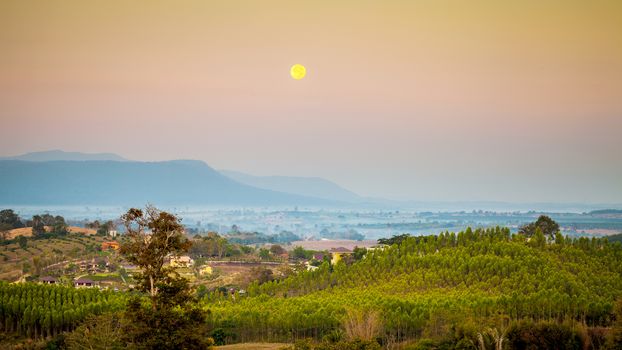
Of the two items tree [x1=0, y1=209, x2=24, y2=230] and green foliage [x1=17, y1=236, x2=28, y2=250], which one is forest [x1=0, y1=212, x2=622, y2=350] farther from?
tree [x1=0, y1=209, x2=24, y2=230]

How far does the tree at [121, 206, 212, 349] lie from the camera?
94.5 feet

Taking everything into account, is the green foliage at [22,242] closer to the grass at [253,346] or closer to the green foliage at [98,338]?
the grass at [253,346]

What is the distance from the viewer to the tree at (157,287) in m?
28.8

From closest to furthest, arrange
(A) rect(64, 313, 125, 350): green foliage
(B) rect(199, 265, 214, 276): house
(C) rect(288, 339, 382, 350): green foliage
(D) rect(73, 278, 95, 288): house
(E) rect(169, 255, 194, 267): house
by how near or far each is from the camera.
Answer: (E) rect(169, 255, 194, 267): house
(C) rect(288, 339, 382, 350): green foliage
(A) rect(64, 313, 125, 350): green foliage
(D) rect(73, 278, 95, 288): house
(B) rect(199, 265, 214, 276): house

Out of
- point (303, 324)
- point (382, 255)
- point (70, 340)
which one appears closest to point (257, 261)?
point (382, 255)

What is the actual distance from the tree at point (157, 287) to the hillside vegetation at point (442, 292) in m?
17.0

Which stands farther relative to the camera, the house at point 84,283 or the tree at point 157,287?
the house at point 84,283

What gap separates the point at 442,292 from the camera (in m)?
55.1

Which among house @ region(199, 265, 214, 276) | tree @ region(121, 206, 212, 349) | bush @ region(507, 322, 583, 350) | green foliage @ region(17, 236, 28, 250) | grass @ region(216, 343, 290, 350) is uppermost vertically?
tree @ region(121, 206, 212, 349)

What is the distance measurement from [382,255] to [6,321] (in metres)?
32.3

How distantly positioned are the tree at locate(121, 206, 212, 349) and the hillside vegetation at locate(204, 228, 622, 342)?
1703cm

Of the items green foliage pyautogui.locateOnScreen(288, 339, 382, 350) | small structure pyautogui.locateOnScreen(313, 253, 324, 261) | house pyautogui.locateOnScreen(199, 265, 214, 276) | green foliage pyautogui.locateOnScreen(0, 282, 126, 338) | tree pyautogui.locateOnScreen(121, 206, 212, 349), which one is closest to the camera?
tree pyautogui.locateOnScreen(121, 206, 212, 349)

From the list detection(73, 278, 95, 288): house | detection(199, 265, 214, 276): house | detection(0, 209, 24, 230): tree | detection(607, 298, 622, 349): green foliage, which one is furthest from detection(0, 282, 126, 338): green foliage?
detection(0, 209, 24, 230): tree

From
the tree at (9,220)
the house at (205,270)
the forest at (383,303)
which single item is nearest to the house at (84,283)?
the house at (205,270)
